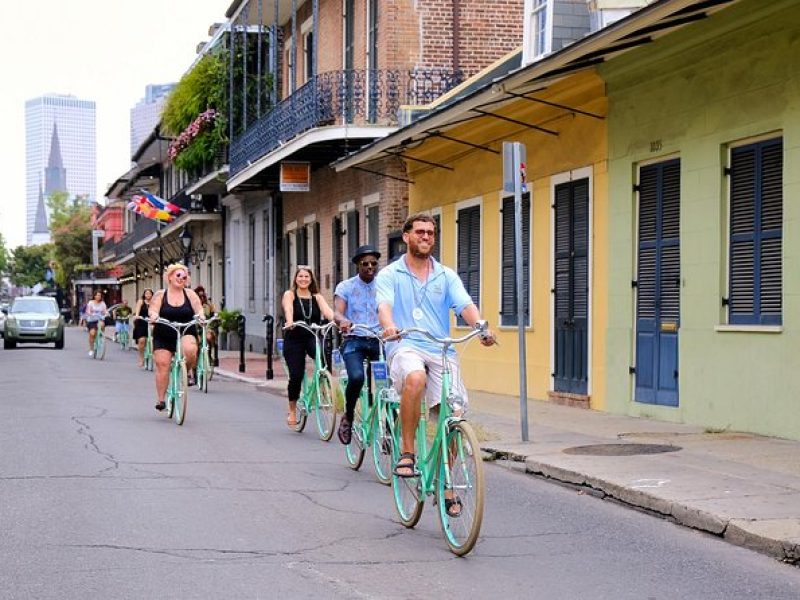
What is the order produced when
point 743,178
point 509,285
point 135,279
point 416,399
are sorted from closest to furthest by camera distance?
point 416,399
point 743,178
point 509,285
point 135,279

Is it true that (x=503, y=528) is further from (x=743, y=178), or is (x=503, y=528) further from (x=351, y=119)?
(x=351, y=119)

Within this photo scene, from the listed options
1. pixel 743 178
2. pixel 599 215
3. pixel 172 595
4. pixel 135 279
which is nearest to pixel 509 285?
pixel 599 215

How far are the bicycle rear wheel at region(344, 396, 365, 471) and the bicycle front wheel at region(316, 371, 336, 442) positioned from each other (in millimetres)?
1553

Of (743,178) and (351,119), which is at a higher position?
(351,119)

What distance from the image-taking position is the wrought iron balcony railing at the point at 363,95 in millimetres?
23375

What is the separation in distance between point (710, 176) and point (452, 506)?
689cm

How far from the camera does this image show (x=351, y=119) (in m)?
23.9

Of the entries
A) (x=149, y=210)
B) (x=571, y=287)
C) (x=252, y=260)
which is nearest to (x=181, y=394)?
(x=571, y=287)

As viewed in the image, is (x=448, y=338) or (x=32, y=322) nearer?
(x=448, y=338)

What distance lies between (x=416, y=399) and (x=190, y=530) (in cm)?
152

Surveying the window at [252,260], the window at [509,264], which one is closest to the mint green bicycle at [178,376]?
the window at [509,264]

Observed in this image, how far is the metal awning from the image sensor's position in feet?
38.2

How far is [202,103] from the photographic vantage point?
37.3 metres

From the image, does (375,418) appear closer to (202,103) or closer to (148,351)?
(148,351)
